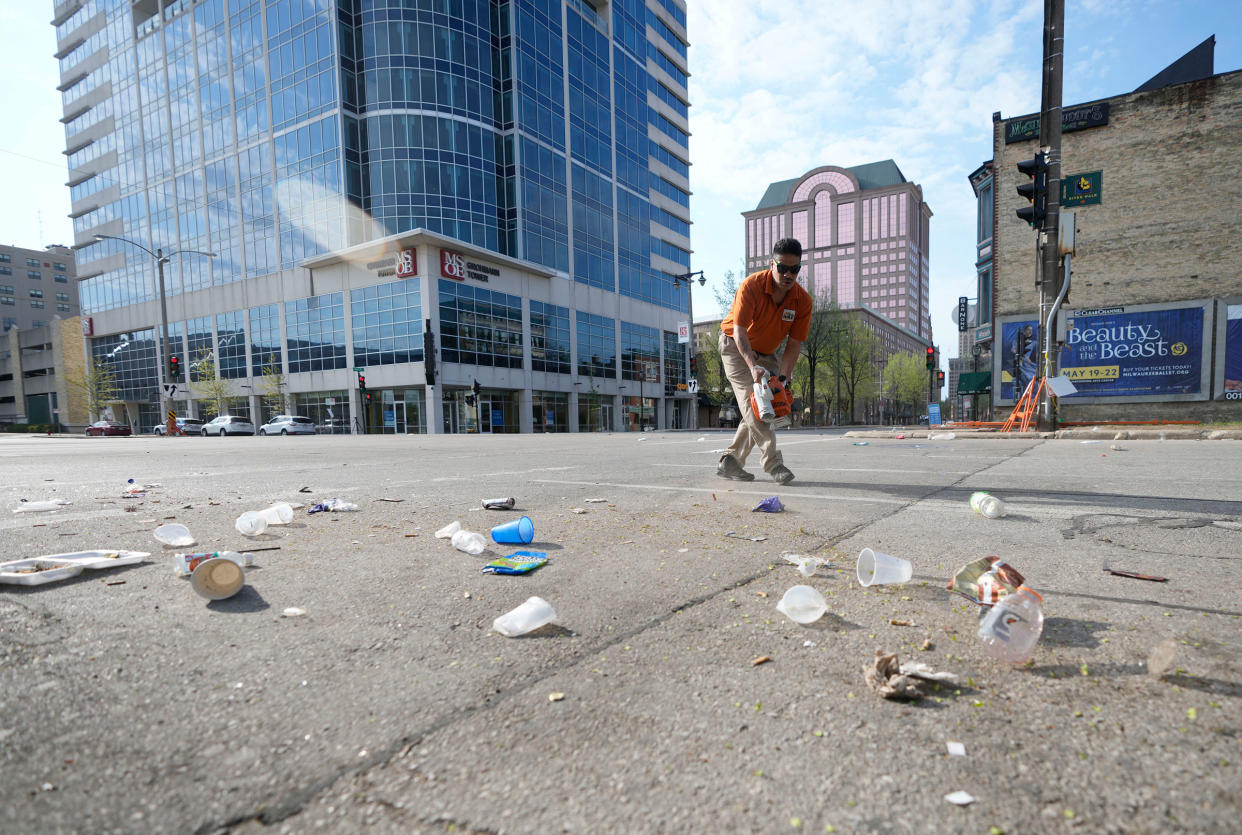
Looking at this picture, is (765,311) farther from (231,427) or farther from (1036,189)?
(231,427)

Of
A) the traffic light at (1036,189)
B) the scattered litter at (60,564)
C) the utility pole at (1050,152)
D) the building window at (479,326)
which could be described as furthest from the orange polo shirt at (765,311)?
the building window at (479,326)

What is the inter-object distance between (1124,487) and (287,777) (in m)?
5.42

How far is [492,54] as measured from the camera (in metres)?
37.1

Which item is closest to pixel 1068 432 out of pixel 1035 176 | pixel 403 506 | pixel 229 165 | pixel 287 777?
pixel 1035 176

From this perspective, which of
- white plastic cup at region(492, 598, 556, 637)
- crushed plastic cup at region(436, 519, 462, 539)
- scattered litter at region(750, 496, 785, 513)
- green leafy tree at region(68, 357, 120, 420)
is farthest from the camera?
green leafy tree at region(68, 357, 120, 420)

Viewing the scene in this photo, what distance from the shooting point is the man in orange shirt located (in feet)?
15.7

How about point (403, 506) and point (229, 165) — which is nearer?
point (403, 506)

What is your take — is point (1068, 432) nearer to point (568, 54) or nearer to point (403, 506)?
point (403, 506)

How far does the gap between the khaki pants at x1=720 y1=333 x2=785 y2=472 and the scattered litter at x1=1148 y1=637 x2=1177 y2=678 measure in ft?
11.3

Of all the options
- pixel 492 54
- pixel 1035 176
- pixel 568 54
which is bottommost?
pixel 1035 176

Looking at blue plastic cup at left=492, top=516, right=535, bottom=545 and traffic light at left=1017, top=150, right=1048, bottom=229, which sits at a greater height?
traffic light at left=1017, top=150, right=1048, bottom=229

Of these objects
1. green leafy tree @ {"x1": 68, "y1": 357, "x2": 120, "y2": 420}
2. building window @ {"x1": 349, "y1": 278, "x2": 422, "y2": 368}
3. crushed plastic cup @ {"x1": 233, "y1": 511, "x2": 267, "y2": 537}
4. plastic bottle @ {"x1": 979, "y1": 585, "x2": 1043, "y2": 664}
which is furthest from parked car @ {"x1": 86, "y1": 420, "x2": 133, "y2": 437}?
plastic bottle @ {"x1": 979, "y1": 585, "x2": 1043, "y2": 664}

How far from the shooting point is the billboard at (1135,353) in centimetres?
2214

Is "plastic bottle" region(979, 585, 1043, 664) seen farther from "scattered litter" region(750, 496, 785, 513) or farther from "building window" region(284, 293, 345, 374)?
"building window" region(284, 293, 345, 374)
